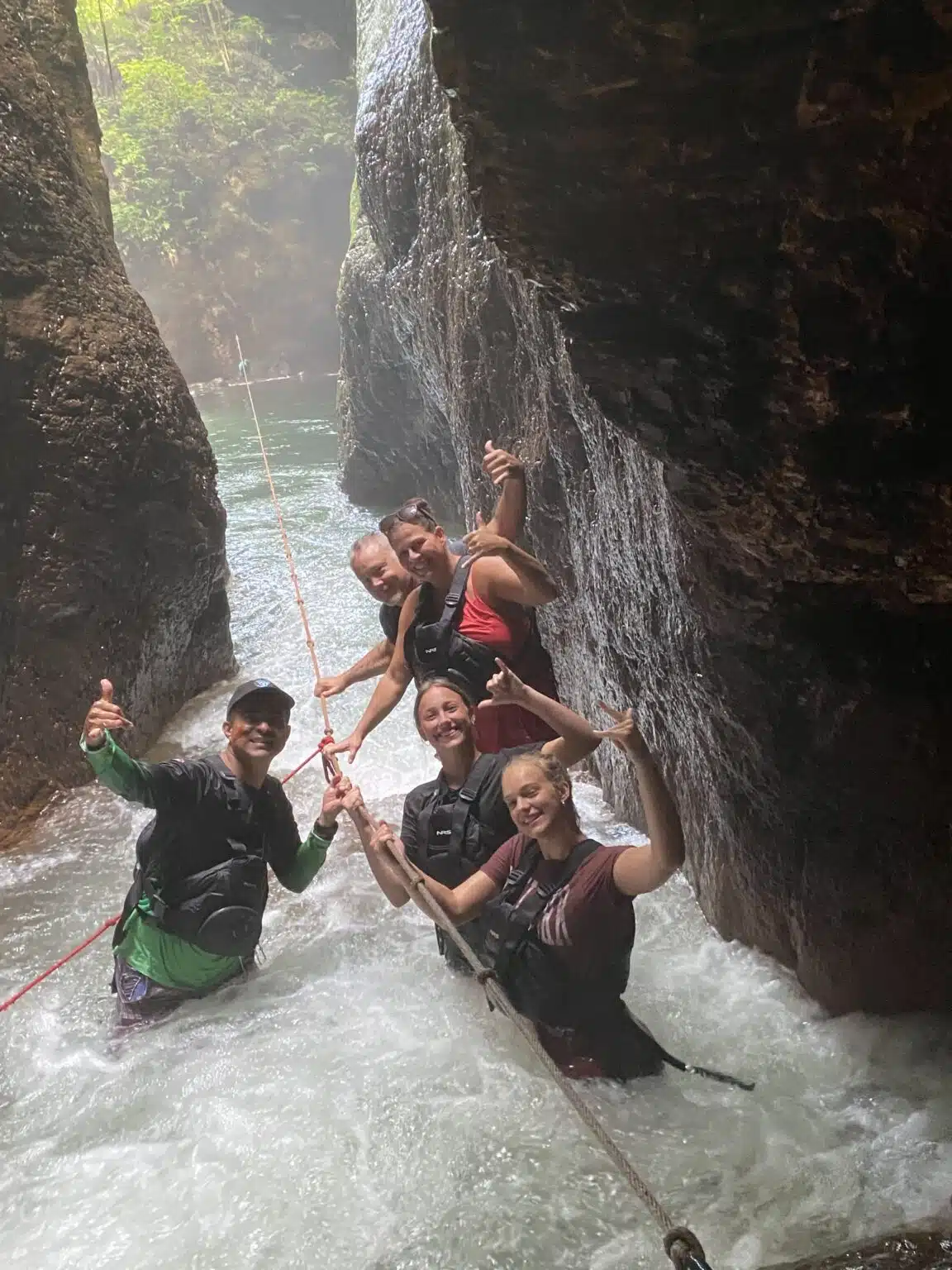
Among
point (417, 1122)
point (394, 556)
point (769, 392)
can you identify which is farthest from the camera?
point (394, 556)

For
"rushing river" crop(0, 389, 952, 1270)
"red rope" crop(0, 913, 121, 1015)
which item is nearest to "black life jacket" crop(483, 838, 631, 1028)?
"rushing river" crop(0, 389, 952, 1270)

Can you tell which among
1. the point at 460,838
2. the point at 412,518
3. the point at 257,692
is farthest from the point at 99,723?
the point at 412,518

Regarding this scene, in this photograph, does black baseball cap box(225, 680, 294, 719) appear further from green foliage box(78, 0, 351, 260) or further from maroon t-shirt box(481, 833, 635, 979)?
green foliage box(78, 0, 351, 260)

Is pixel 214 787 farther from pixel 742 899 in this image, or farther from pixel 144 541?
pixel 144 541

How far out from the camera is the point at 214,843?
2730mm

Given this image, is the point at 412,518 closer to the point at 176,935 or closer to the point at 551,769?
the point at 551,769

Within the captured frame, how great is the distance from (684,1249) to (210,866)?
181 cm

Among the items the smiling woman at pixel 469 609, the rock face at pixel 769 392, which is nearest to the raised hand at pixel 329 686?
the smiling woman at pixel 469 609

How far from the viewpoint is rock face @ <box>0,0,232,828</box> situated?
4875mm

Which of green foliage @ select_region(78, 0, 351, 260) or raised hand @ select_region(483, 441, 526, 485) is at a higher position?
green foliage @ select_region(78, 0, 351, 260)

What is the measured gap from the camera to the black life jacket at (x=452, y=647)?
9.85ft

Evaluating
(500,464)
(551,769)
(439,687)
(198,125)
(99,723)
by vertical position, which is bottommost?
(551,769)

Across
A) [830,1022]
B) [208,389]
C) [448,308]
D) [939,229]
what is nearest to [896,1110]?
[830,1022]

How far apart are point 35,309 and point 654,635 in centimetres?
391
